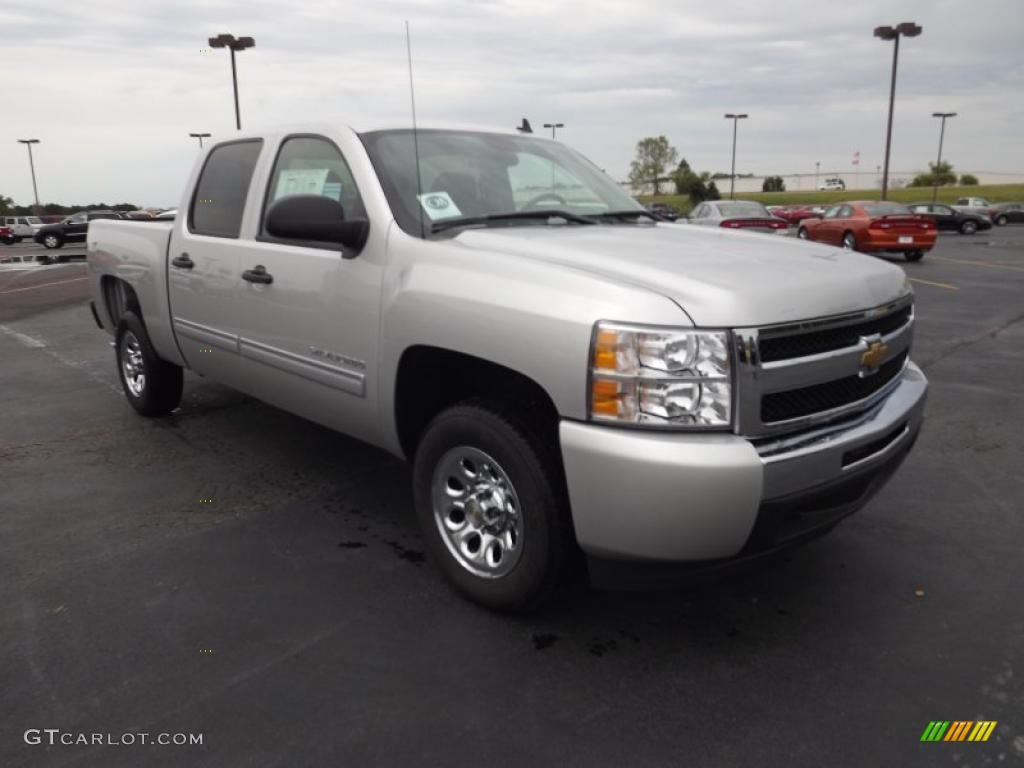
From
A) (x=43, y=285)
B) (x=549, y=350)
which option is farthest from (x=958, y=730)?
(x=43, y=285)

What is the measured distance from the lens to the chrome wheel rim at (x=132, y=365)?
584 centimetres

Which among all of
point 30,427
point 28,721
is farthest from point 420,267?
point 30,427

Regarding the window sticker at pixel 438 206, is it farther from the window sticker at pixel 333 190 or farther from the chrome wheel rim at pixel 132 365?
the chrome wheel rim at pixel 132 365

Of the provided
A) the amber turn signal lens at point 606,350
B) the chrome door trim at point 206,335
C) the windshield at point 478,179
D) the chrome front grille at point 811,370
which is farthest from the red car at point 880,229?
the amber turn signal lens at point 606,350

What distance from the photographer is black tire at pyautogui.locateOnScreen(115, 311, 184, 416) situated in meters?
5.62

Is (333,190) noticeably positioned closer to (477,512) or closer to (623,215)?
(623,215)

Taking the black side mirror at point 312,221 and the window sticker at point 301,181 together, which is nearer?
the black side mirror at point 312,221

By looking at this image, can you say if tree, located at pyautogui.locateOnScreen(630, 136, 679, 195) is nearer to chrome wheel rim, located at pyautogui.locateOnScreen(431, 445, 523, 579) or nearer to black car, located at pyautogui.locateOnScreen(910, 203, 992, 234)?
black car, located at pyautogui.locateOnScreen(910, 203, 992, 234)

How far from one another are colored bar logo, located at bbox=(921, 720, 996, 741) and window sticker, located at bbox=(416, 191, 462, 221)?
98.7 inches

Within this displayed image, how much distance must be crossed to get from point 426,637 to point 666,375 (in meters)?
1.30

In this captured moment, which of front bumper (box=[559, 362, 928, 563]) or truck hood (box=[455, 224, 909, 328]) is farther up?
truck hood (box=[455, 224, 909, 328])

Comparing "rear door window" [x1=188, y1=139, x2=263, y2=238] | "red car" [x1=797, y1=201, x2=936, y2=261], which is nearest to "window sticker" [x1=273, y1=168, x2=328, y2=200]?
"rear door window" [x1=188, y1=139, x2=263, y2=238]

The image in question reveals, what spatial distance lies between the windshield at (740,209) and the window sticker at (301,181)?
18.1 m

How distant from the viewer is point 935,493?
437cm
